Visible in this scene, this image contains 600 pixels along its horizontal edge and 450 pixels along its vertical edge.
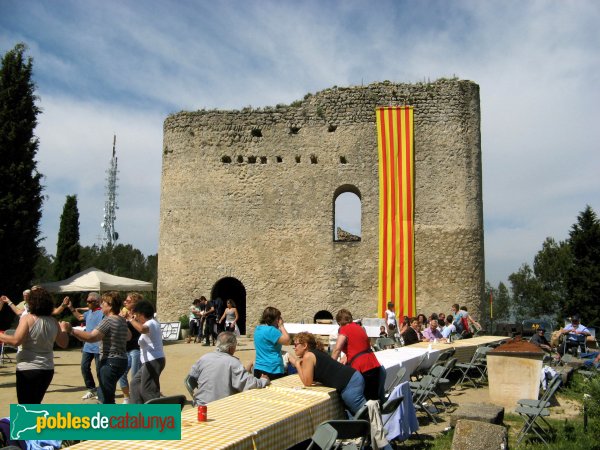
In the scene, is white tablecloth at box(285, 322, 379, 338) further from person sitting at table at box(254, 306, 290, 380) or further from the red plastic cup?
the red plastic cup

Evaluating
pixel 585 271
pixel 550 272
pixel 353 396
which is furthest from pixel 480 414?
pixel 550 272

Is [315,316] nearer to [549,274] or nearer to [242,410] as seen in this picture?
[242,410]

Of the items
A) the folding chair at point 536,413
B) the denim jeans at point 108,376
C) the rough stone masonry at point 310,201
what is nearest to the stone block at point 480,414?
the folding chair at point 536,413

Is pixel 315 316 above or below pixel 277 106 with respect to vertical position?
below

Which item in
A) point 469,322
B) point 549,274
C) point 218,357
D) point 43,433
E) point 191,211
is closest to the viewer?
point 43,433

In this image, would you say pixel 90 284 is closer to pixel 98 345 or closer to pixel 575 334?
pixel 98 345

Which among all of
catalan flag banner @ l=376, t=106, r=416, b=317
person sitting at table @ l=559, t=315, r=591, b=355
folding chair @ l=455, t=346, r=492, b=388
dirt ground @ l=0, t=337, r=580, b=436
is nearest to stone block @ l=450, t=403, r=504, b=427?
dirt ground @ l=0, t=337, r=580, b=436

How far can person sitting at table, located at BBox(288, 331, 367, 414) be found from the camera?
474 cm

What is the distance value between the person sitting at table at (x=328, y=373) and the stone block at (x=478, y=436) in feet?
3.91

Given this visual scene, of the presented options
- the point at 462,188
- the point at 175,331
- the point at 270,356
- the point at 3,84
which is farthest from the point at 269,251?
the point at 270,356

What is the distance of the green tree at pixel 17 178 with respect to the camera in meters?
14.2

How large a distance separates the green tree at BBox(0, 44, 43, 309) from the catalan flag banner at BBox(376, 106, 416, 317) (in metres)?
9.70

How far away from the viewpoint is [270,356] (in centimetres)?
605

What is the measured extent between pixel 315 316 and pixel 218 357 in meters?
11.6
